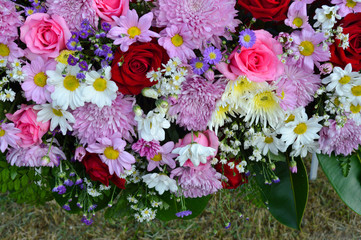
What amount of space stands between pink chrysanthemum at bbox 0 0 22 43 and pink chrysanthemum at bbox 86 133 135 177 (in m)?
0.31

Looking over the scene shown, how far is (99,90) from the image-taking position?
2.72ft

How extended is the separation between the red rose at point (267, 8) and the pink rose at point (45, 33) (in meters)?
0.40

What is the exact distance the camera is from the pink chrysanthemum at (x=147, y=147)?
874 mm

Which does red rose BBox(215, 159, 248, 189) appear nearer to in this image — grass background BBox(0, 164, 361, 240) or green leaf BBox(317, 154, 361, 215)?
green leaf BBox(317, 154, 361, 215)

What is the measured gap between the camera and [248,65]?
0.82 m

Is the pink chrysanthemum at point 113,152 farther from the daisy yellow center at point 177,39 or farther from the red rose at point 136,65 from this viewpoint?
the daisy yellow center at point 177,39

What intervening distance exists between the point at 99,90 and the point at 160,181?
0.30m

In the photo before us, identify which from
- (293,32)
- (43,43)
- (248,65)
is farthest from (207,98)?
(43,43)

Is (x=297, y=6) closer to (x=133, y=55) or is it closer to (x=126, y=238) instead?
(x=133, y=55)

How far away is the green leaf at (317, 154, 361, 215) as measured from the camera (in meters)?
1.01

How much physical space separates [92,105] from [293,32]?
19.3 inches

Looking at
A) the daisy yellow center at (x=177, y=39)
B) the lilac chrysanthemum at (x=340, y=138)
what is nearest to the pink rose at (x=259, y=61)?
the daisy yellow center at (x=177, y=39)

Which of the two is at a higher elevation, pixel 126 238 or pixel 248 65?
pixel 248 65

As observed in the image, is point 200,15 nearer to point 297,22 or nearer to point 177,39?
point 177,39
